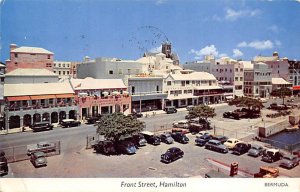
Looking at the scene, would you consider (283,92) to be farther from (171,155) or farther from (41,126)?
(41,126)

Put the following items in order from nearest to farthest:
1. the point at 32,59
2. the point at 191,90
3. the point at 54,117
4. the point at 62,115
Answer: the point at 54,117 < the point at 62,115 < the point at 32,59 < the point at 191,90

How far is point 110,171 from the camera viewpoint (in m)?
8.93

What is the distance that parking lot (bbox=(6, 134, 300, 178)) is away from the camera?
8781 mm

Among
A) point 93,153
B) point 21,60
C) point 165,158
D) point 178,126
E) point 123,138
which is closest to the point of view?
point 165,158

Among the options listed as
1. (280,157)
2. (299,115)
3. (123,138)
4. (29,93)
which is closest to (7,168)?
(123,138)

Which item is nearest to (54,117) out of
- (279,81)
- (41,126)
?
A: (41,126)

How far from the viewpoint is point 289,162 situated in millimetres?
9516

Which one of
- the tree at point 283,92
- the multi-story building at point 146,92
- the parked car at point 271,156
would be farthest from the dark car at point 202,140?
the tree at point 283,92

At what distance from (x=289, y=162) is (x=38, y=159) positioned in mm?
7866

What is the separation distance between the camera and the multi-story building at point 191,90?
20469mm

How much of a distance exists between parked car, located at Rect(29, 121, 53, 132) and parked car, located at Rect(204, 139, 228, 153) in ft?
22.4
